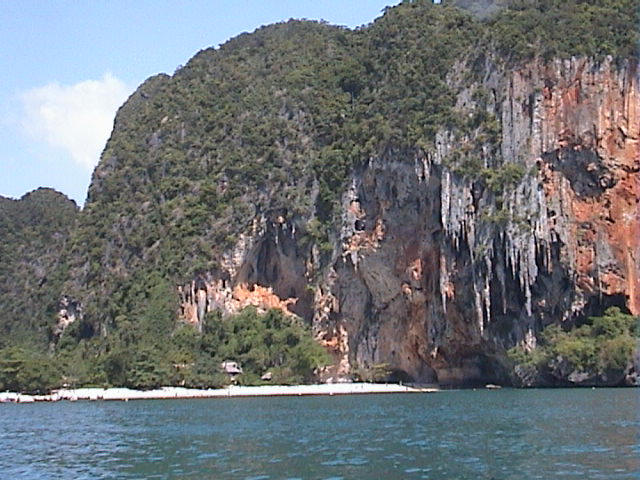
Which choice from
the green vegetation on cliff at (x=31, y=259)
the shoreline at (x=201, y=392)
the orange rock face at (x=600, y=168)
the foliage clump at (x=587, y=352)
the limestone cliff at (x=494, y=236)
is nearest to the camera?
the foliage clump at (x=587, y=352)

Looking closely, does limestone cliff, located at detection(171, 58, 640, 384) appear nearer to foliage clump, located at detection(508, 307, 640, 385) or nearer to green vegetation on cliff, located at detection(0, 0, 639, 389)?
green vegetation on cliff, located at detection(0, 0, 639, 389)

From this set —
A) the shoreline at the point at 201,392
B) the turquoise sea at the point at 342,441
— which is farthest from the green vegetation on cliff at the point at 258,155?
the turquoise sea at the point at 342,441

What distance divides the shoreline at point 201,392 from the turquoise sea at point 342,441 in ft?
55.3

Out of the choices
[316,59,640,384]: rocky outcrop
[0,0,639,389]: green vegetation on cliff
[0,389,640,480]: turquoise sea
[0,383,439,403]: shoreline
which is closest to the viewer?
[0,389,640,480]: turquoise sea

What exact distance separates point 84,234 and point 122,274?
981cm

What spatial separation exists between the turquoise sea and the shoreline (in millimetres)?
16842

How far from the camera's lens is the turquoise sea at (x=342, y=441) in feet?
82.3

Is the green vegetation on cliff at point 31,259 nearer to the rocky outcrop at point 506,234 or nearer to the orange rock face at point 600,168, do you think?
the rocky outcrop at point 506,234

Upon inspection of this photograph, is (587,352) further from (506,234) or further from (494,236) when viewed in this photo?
(494,236)

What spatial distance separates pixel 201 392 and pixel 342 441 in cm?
4127

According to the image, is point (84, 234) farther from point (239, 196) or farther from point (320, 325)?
point (320, 325)

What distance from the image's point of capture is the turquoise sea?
25.1 m

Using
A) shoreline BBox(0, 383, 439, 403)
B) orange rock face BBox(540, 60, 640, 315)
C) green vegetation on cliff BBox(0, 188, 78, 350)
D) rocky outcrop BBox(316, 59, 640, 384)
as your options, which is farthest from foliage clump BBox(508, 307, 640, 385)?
green vegetation on cliff BBox(0, 188, 78, 350)

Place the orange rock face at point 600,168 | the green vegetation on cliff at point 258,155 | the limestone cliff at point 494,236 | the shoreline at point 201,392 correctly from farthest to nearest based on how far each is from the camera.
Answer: the green vegetation on cliff at point 258,155 < the shoreline at point 201,392 < the limestone cliff at point 494,236 < the orange rock face at point 600,168
